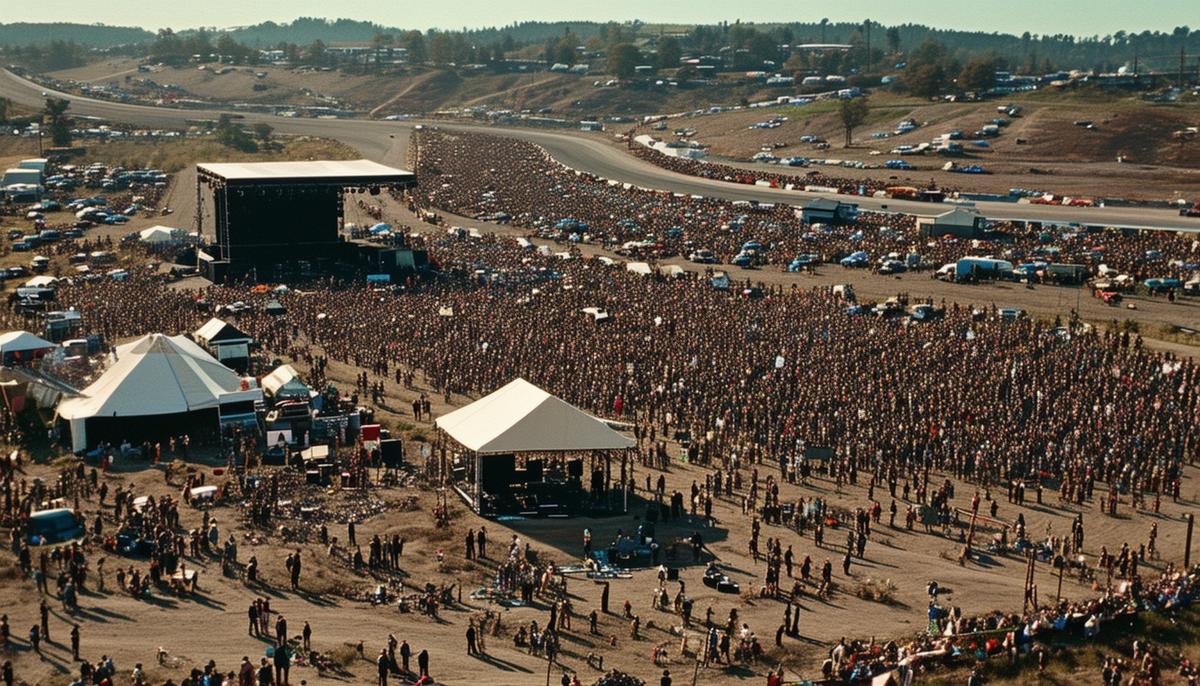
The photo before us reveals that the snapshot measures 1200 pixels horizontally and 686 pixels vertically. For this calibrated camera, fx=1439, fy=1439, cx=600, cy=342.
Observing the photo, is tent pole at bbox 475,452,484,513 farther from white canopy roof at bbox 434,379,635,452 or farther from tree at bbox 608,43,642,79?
tree at bbox 608,43,642,79

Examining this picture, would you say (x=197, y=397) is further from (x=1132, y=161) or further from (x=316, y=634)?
(x=1132, y=161)

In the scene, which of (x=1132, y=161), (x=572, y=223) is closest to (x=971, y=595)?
(x=572, y=223)

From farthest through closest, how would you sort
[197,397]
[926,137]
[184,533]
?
[926,137] → [197,397] → [184,533]

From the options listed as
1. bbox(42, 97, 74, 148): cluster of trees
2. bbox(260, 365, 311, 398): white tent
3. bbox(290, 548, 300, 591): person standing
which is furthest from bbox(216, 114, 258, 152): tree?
bbox(290, 548, 300, 591): person standing

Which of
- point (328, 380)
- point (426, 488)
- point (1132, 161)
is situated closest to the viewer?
point (426, 488)

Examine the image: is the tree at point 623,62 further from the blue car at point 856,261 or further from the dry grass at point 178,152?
the blue car at point 856,261

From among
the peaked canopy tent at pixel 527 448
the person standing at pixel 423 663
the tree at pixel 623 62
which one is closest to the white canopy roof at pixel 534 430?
the peaked canopy tent at pixel 527 448

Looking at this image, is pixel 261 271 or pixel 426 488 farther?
pixel 261 271
